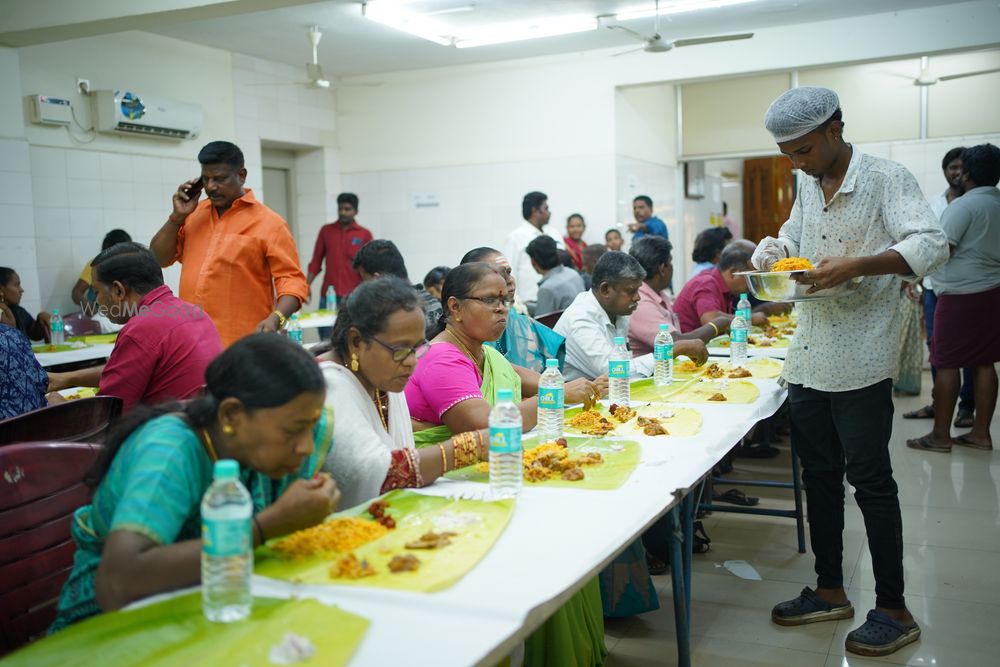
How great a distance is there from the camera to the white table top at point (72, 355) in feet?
16.3

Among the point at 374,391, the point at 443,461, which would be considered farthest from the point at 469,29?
the point at 443,461

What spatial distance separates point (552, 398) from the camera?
2879 mm

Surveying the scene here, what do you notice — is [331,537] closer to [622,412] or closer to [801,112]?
[622,412]

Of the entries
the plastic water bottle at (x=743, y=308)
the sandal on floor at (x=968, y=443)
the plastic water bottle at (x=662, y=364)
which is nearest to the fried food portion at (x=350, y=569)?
the plastic water bottle at (x=662, y=364)

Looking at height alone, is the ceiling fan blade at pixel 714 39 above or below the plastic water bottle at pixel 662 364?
above

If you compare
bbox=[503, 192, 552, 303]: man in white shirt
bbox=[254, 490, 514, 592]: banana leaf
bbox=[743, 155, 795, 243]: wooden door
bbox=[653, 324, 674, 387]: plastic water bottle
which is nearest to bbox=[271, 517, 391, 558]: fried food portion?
bbox=[254, 490, 514, 592]: banana leaf

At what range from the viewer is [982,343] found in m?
5.66

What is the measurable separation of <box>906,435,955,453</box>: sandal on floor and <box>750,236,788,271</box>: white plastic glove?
11.0 feet

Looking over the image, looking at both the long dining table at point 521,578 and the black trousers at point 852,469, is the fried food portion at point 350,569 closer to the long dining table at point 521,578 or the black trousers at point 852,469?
the long dining table at point 521,578

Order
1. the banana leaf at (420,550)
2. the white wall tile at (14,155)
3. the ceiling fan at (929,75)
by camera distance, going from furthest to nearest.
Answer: the ceiling fan at (929,75) → the white wall tile at (14,155) → the banana leaf at (420,550)

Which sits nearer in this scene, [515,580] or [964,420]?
[515,580]

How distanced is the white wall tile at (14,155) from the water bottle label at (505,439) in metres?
6.19

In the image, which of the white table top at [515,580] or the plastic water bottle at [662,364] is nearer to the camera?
the white table top at [515,580]

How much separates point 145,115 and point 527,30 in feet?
12.4
